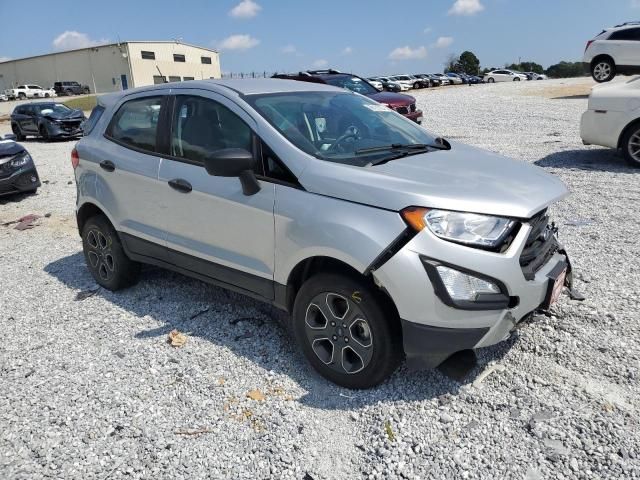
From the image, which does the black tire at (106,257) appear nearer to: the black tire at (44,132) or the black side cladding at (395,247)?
the black side cladding at (395,247)

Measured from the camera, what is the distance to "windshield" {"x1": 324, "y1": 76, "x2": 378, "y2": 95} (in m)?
12.8

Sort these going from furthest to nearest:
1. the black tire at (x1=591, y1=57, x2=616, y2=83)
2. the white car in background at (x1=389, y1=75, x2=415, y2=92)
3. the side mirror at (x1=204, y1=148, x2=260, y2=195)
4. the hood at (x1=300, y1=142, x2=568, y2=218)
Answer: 1. the white car in background at (x1=389, y1=75, x2=415, y2=92)
2. the black tire at (x1=591, y1=57, x2=616, y2=83)
3. the side mirror at (x1=204, y1=148, x2=260, y2=195)
4. the hood at (x1=300, y1=142, x2=568, y2=218)

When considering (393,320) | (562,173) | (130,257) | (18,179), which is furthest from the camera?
(18,179)

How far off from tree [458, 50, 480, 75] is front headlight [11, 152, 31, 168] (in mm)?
78791

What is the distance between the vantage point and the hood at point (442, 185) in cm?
271

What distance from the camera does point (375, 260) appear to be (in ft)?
8.91

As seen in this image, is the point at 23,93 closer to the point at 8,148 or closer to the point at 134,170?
the point at 8,148

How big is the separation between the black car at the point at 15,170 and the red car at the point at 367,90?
610cm

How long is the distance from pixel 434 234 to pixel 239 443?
1.52m

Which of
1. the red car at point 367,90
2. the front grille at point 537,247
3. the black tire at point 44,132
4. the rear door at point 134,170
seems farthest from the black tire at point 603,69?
the black tire at point 44,132

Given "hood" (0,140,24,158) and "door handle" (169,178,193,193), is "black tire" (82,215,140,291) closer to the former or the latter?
"door handle" (169,178,193,193)

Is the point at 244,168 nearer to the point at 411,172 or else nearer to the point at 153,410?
the point at 411,172

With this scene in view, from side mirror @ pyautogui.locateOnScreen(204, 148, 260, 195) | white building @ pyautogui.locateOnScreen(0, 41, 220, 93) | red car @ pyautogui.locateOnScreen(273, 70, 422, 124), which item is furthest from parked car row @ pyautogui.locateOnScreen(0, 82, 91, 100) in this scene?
side mirror @ pyautogui.locateOnScreen(204, 148, 260, 195)

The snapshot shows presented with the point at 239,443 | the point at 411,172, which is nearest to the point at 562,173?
the point at 411,172
